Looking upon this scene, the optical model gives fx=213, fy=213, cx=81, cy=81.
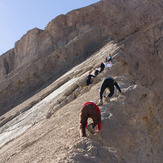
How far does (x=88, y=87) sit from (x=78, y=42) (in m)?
14.6

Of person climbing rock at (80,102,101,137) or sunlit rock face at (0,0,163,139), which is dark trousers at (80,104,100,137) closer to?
person climbing rock at (80,102,101,137)

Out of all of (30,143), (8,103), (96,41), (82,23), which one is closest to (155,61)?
(96,41)

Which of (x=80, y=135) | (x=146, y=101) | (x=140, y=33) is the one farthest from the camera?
(x=140, y=33)

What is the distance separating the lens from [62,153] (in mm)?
3422

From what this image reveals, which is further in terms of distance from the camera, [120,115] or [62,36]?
[62,36]

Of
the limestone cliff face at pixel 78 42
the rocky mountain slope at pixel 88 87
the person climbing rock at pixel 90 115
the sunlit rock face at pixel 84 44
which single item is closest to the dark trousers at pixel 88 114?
the person climbing rock at pixel 90 115

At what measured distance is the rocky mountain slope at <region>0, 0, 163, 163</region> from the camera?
13.7ft

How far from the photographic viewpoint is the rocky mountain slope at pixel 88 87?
4.18 meters

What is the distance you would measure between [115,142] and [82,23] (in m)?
23.0

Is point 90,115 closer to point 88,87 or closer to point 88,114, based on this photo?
point 88,114

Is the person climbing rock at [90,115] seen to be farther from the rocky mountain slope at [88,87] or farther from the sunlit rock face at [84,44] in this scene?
the sunlit rock face at [84,44]

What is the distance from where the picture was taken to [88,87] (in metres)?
8.34

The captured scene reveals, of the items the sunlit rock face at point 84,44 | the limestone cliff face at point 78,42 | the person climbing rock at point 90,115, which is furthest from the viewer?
the limestone cliff face at point 78,42

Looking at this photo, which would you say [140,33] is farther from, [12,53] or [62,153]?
[62,153]
